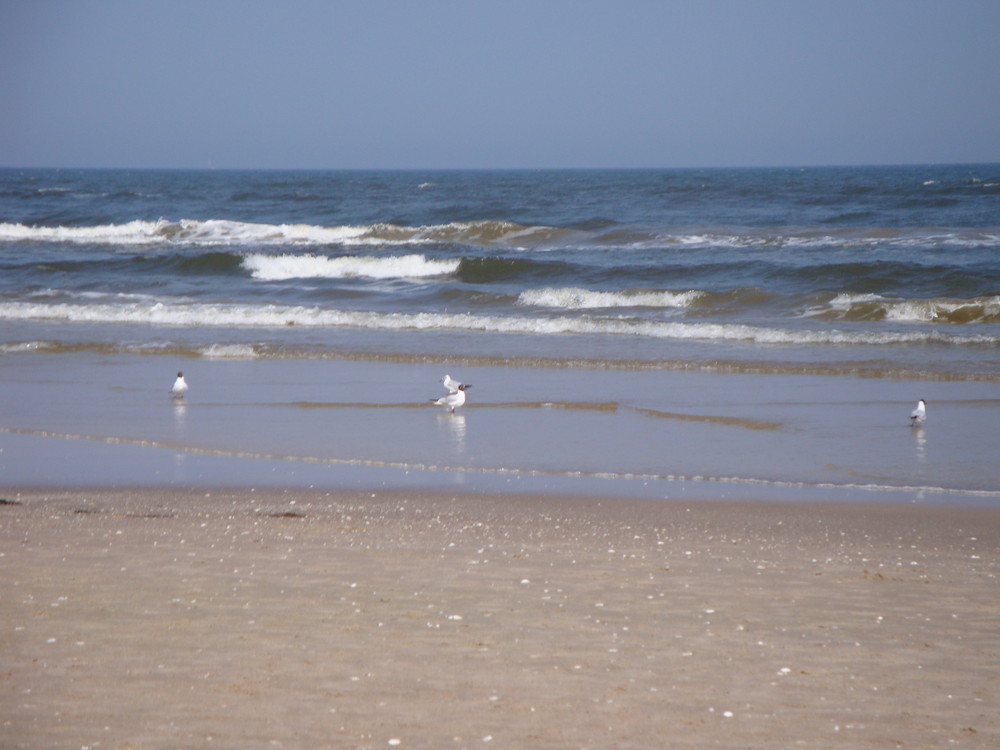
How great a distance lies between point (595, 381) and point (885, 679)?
28.3 ft

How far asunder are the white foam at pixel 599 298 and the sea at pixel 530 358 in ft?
0.24

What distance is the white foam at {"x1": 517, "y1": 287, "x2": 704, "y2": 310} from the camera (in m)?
20.0

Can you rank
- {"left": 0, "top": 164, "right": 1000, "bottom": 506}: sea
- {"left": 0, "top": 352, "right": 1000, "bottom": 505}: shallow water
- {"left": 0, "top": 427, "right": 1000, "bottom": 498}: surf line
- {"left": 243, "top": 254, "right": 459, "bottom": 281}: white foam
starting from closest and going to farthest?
1. {"left": 0, "top": 427, "right": 1000, "bottom": 498}: surf line
2. {"left": 0, "top": 352, "right": 1000, "bottom": 505}: shallow water
3. {"left": 0, "top": 164, "right": 1000, "bottom": 506}: sea
4. {"left": 243, "top": 254, "right": 459, "bottom": 281}: white foam

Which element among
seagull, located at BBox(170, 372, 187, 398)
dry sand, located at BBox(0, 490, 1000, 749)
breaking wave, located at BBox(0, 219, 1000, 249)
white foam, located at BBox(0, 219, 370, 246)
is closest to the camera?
dry sand, located at BBox(0, 490, 1000, 749)

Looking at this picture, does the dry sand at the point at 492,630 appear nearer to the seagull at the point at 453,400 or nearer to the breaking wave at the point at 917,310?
the seagull at the point at 453,400

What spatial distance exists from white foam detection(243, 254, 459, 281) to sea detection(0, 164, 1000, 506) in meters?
0.09

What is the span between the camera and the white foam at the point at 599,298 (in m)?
20.0

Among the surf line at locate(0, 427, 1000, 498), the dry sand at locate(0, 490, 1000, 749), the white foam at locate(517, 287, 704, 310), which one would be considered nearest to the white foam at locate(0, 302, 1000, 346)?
the white foam at locate(517, 287, 704, 310)

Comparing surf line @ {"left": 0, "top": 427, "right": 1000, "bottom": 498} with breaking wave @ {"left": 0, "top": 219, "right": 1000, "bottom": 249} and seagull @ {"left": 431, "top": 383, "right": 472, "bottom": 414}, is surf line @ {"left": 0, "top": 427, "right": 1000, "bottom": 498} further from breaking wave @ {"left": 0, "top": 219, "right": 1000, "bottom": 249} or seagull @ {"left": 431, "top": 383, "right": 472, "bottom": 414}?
breaking wave @ {"left": 0, "top": 219, "right": 1000, "bottom": 249}

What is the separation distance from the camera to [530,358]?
46.3 ft

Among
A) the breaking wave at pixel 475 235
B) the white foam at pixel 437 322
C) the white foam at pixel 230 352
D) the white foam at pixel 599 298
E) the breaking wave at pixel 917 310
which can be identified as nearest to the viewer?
the white foam at pixel 230 352

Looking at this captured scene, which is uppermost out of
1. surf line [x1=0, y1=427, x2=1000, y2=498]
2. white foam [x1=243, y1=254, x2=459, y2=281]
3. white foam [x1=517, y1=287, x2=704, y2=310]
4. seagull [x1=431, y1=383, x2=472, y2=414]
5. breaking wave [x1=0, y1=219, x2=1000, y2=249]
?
breaking wave [x1=0, y1=219, x2=1000, y2=249]

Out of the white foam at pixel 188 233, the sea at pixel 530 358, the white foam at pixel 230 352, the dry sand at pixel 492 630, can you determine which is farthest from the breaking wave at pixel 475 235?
the dry sand at pixel 492 630

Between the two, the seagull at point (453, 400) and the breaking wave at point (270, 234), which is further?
the breaking wave at point (270, 234)
